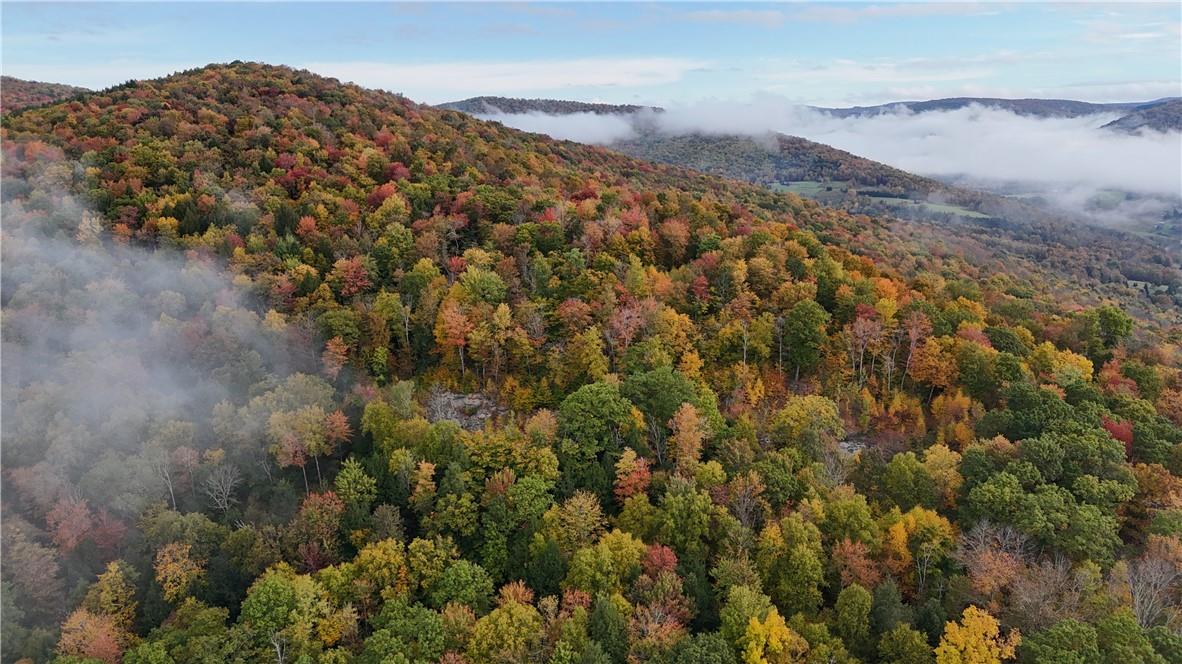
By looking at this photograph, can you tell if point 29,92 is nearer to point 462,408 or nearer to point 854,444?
point 462,408

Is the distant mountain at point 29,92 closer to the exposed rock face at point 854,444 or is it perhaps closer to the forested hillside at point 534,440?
the forested hillside at point 534,440

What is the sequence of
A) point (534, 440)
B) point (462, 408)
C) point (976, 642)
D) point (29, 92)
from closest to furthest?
point (976, 642), point (534, 440), point (462, 408), point (29, 92)

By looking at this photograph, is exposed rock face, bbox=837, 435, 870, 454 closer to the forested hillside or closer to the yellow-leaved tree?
the forested hillside

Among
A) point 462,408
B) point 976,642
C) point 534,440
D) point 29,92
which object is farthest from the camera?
point 29,92

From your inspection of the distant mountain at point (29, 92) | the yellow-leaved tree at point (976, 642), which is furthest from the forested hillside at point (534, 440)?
the distant mountain at point (29, 92)

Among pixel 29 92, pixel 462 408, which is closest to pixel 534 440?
pixel 462 408

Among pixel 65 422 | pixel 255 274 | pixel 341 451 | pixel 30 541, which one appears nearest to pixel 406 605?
pixel 341 451
